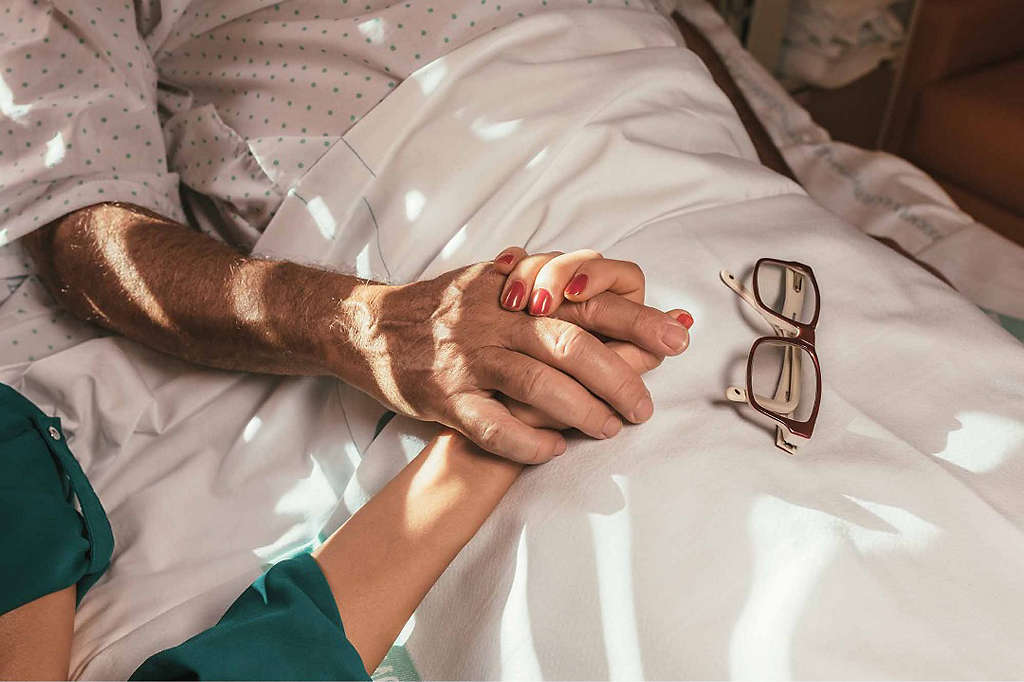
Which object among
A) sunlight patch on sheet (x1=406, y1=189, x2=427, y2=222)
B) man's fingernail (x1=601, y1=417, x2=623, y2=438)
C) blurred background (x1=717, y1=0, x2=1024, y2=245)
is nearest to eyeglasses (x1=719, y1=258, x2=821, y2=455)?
man's fingernail (x1=601, y1=417, x2=623, y2=438)

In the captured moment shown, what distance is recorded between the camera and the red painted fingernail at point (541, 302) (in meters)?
0.79

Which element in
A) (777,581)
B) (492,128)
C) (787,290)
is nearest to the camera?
(777,581)

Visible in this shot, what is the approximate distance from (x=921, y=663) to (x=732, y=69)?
127cm

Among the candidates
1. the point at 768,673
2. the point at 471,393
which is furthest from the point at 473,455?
the point at 768,673

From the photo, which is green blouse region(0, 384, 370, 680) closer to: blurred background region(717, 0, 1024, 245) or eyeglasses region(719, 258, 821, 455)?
eyeglasses region(719, 258, 821, 455)

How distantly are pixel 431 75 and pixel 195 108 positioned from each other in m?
0.37

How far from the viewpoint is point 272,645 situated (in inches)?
26.1

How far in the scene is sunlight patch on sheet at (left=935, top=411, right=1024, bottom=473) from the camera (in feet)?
2.42

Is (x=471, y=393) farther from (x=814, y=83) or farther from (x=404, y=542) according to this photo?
(x=814, y=83)

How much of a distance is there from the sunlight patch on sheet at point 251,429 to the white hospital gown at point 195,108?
10.2 inches

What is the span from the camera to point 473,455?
2.66ft

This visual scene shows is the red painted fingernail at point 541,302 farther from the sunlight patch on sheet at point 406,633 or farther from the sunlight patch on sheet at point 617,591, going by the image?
the sunlight patch on sheet at point 406,633

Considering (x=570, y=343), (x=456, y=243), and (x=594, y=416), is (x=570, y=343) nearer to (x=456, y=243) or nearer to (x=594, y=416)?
(x=594, y=416)

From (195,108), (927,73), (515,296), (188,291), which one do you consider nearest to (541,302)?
(515,296)
